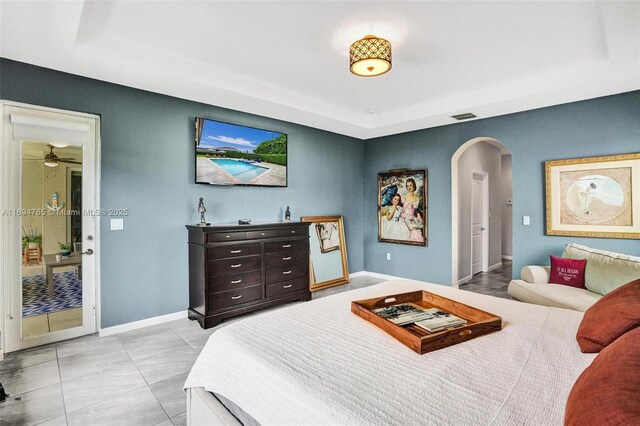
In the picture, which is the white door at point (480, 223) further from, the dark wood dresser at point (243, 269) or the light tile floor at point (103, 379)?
the light tile floor at point (103, 379)

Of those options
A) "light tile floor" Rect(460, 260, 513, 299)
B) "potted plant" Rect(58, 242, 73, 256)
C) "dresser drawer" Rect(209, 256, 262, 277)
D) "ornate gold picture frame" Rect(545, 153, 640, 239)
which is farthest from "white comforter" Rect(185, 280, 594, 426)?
"light tile floor" Rect(460, 260, 513, 299)

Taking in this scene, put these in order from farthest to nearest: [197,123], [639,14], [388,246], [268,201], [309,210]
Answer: [388,246] < [309,210] < [268,201] < [197,123] < [639,14]

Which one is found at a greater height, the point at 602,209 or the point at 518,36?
the point at 518,36

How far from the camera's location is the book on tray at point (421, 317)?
5.30ft

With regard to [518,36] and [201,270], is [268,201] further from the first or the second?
[518,36]

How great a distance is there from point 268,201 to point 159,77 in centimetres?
210

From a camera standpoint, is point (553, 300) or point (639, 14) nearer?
point (639, 14)

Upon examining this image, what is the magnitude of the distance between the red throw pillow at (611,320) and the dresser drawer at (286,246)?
320 cm

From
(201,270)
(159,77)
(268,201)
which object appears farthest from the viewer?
(268,201)

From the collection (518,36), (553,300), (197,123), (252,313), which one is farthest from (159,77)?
(553,300)

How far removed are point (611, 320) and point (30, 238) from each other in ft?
13.9

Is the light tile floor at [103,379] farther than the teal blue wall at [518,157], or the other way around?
the teal blue wall at [518,157]

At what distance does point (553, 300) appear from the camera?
2982 mm

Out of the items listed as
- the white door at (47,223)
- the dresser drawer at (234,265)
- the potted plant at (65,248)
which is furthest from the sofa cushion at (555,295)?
the potted plant at (65,248)
